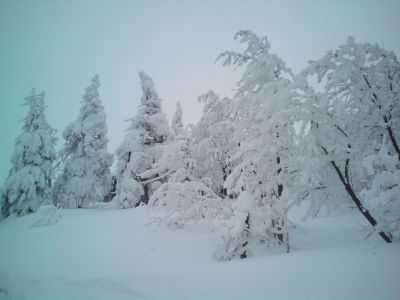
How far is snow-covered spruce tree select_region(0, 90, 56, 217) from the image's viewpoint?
67.3 feet

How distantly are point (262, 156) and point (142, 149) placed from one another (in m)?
16.5

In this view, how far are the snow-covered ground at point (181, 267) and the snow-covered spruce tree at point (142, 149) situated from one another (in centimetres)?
972

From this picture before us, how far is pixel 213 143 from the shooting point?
15922 mm

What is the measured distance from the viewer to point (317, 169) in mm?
7613

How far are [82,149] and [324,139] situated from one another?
2349 cm

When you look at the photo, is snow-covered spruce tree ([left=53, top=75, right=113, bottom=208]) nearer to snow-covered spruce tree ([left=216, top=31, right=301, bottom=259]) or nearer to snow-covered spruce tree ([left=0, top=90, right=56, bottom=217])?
snow-covered spruce tree ([left=0, top=90, right=56, bottom=217])

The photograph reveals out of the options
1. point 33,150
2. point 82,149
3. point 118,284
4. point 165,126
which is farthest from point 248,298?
point 82,149

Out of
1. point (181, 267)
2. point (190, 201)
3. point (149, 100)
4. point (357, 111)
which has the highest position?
point (149, 100)

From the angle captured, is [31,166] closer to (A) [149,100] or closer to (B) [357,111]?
(A) [149,100]

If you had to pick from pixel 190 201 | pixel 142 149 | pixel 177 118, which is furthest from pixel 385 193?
pixel 177 118

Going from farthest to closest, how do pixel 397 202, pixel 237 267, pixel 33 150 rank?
1. pixel 33 150
2. pixel 237 267
3. pixel 397 202

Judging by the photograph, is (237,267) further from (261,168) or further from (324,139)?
(324,139)

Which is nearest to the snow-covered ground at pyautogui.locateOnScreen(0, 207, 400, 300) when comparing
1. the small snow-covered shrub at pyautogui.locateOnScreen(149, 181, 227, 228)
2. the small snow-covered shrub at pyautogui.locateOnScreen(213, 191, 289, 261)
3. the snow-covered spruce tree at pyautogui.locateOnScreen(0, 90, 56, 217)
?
the small snow-covered shrub at pyautogui.locateOnScreen(213, 191, 289, 261)

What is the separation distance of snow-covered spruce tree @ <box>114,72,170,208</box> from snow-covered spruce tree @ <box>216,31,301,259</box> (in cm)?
1295
